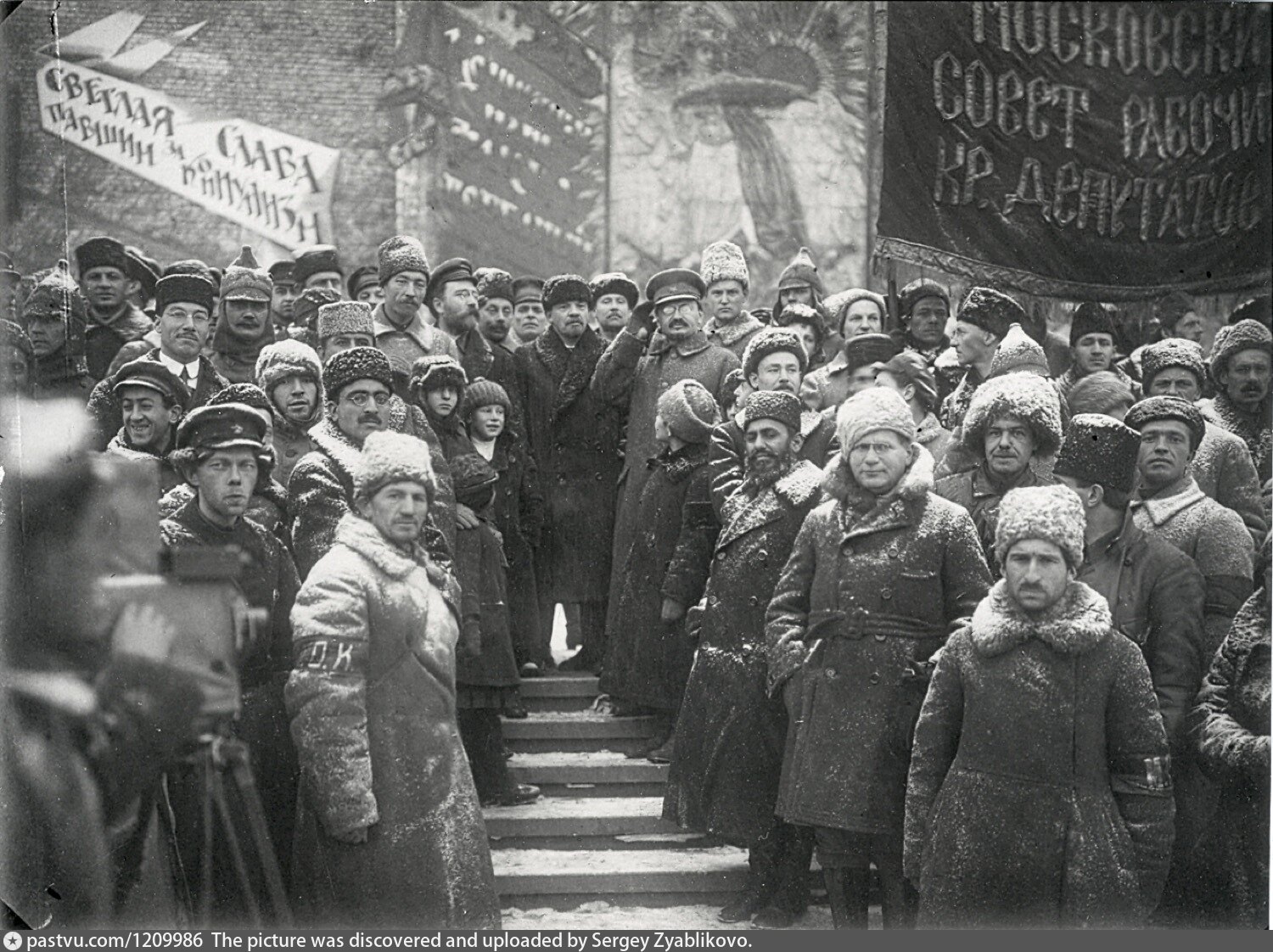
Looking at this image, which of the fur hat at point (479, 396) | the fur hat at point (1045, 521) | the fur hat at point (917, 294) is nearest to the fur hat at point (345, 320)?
the fur hat at point (479, 396)

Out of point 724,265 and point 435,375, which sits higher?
point 724,265

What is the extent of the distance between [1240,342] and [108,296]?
Result: 15.5 feet

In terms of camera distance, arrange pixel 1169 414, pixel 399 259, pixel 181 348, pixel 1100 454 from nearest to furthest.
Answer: pixel 1100 454, pixel 1169 414, pixel 181 348, pixel 399 259

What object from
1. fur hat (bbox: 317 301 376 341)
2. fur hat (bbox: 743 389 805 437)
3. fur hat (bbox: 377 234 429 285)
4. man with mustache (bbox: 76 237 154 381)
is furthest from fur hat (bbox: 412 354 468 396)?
man with mustache (bbox: 76 237 154 381)

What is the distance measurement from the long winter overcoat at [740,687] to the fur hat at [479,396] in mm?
1118

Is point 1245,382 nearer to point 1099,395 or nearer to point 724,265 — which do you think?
point 1099,395

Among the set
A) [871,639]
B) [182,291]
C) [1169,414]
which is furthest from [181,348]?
[1169,414]

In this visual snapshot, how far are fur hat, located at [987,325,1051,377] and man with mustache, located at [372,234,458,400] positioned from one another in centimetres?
237

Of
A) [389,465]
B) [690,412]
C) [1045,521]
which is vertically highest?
[690,412]

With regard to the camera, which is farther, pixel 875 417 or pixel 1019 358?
pixel 1019 358

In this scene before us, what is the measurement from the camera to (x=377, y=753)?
486 centimetres

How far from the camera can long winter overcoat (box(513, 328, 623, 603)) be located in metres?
7.07

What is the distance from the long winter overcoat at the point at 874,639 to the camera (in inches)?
197

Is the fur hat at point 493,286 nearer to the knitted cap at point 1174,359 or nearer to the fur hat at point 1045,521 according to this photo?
the knitted cap at point 1174,359
